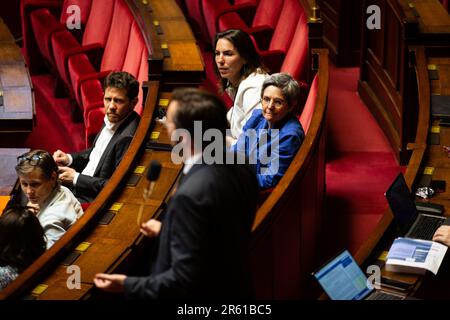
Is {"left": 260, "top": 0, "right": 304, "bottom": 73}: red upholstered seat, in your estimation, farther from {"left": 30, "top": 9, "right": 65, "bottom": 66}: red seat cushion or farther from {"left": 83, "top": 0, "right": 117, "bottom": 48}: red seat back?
{"left": 30, "top": 9, "right": 65, "bottom": 66}: red seat cushion

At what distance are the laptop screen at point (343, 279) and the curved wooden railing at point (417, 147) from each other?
0.09m

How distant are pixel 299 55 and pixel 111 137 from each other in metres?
0.46

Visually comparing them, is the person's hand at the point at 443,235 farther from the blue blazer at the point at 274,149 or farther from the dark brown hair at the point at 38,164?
the dark brown hair at the point at 38,164

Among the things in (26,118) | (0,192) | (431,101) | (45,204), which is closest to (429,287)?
(431,101)

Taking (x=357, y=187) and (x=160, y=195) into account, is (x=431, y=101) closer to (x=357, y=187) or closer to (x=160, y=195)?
(x=357, y=187)

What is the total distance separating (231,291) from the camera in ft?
2.83

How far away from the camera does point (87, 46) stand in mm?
2055

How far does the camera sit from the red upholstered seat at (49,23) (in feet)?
7.18

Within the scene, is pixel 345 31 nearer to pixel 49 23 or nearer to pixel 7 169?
pixel 49 23

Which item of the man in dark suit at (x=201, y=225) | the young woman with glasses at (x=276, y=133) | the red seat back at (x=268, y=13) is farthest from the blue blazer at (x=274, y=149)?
the red seat back at (x=268, y=13)

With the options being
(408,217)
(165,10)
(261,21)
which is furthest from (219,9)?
(408,217)

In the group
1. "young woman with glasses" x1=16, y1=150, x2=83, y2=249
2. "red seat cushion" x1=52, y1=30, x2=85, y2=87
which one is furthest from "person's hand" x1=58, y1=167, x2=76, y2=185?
"red seat cushion" x1=52, y1=30, x2=85, y2=87

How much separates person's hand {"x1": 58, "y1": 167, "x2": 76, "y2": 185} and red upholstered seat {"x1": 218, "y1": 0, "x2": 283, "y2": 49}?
24.5 inches
